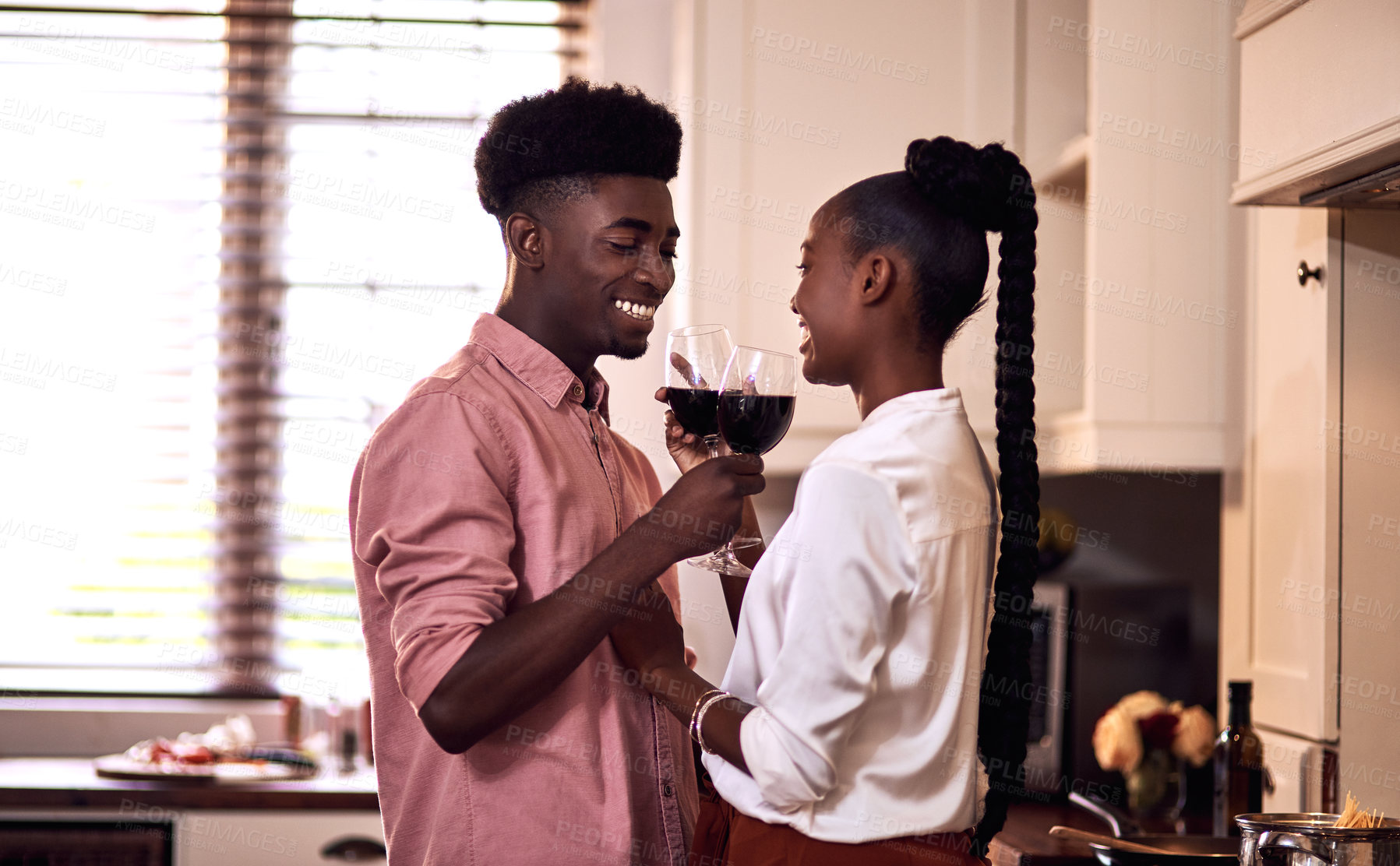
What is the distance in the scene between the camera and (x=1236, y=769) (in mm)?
1779

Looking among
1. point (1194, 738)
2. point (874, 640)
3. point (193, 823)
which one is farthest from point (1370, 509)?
point (193, 823)

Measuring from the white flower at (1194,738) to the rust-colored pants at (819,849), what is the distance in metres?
1.20

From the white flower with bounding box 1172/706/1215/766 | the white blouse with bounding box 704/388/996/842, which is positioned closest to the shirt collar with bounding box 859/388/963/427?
the white blouse with bounding box 704/388/996/842

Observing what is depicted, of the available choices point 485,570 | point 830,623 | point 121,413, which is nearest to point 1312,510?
point 830,623

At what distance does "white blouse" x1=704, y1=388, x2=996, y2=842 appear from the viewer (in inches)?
36.3

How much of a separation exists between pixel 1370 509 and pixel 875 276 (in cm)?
110

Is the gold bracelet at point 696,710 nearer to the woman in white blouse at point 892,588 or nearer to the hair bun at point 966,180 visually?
the woman in white blouse at point 892,588

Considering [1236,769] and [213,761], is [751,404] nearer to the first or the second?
[1236,769]

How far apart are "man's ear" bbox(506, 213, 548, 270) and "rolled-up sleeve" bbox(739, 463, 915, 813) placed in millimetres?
486

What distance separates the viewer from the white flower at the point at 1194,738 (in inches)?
81.8

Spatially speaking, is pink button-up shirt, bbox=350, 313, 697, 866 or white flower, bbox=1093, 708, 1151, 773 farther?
white flower, bbox=1093, 708, 1151, 773

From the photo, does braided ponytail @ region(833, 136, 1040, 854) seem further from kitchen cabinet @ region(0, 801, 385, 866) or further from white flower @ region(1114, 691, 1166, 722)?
kitchen cabinet @ region(0, 801, 385, 866)

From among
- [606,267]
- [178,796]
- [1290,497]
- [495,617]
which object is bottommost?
[178,796]

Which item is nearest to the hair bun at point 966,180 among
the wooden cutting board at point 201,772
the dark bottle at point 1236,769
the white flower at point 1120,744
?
the dark bottle at point 1236,769
